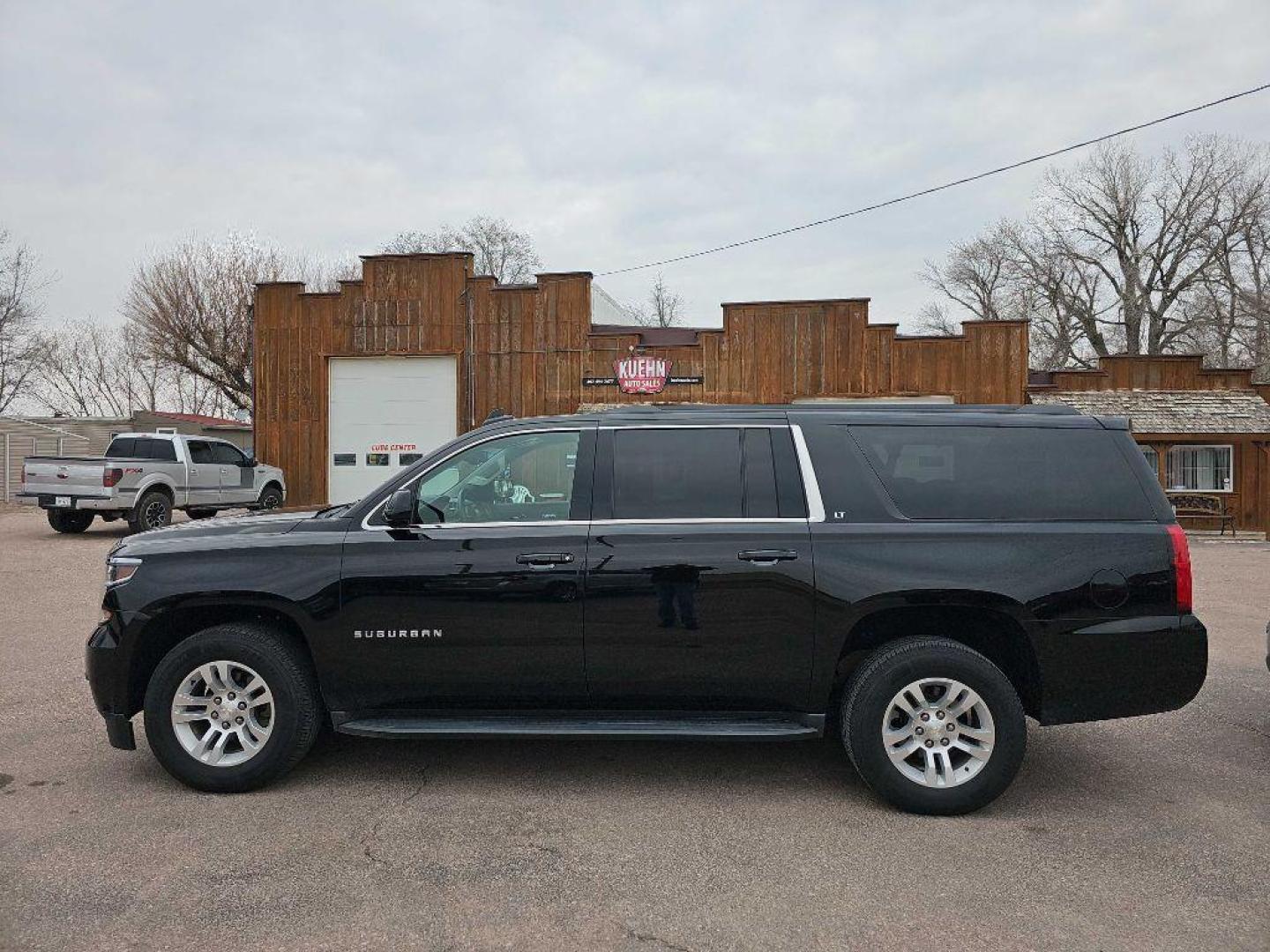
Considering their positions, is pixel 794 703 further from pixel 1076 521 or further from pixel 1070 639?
pixel 1076 521

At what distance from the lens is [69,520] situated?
1634 cm

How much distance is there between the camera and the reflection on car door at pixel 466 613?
13.1 ft

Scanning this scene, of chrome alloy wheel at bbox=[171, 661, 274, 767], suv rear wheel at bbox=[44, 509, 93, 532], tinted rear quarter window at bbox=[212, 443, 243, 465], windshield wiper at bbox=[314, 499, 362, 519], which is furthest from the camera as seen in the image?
tinted rear quarter window at bbox=[212, 443, 243, 465]

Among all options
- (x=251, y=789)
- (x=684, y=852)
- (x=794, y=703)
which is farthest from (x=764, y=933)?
(x=251, y=789)

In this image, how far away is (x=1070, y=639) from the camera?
3.89 m

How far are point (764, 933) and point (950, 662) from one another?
154 cm

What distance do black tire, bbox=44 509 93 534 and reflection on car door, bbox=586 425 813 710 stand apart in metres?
15.5

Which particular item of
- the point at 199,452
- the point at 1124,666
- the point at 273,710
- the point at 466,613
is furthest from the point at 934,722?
the point at 199,452

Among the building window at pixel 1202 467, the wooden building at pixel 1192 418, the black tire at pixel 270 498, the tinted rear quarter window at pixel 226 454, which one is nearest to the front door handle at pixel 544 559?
the tinted rear quarter window at pixel 226 454

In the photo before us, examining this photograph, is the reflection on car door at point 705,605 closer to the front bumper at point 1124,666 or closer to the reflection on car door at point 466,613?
the reflection on car door at point 466,613

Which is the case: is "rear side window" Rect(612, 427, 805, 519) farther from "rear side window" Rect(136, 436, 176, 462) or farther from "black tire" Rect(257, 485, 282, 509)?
"black tire" Rect(257, 485, 282, 509)

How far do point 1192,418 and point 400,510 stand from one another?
21672 mm

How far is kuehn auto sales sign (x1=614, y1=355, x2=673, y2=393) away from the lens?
1947 centimetres

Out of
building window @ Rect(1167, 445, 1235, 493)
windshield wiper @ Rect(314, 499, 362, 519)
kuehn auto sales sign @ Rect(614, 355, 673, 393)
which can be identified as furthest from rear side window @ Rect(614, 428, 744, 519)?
building window @ Rect(1167, 445, 1235, 493)
